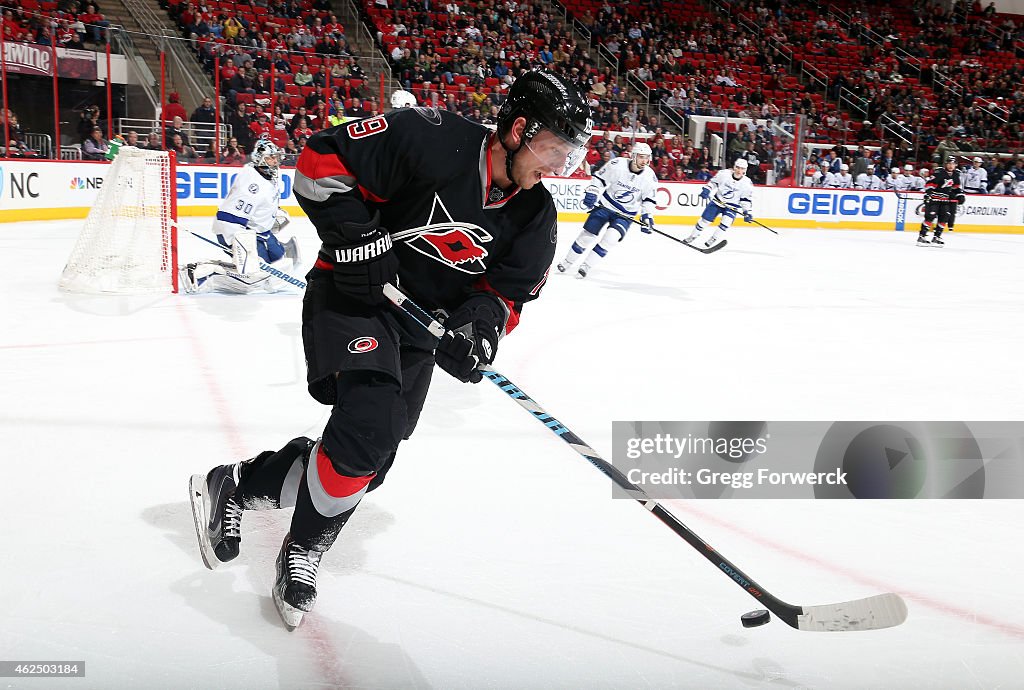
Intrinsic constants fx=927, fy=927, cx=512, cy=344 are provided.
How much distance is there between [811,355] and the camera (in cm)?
505

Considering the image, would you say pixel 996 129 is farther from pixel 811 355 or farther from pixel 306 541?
pixel 306 541

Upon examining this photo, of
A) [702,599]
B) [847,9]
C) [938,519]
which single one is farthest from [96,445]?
[847,9]

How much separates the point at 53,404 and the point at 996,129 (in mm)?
19324

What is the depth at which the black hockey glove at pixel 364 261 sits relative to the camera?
1814 millimetres

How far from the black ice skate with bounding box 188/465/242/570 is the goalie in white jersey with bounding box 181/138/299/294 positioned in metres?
4.00

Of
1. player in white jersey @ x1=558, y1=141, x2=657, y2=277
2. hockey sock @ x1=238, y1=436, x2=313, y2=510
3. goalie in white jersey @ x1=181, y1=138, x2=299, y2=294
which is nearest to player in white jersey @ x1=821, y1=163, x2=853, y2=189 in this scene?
player in white jersey @ x1=558, y1=141, x2=657, y2=277

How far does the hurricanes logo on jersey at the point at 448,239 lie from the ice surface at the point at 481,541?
736 mm

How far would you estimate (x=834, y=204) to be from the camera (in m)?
14.8

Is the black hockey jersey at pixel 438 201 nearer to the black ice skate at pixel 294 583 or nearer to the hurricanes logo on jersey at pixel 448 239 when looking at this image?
the hurricanes logo on jersey at pixel 448 239

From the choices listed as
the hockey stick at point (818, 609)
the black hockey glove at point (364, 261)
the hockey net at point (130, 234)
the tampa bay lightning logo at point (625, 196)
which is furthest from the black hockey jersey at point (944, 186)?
the black hockey glove at point (364, 261)

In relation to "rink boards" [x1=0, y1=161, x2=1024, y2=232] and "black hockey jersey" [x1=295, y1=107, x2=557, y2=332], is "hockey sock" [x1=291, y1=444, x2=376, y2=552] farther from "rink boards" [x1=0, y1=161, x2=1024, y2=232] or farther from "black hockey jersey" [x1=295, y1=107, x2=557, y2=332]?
"rink boards" [x1=0, y1=161, x2=1024, y2=232]

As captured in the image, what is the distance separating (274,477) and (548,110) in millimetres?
998

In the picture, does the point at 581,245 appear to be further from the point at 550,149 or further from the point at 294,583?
the point at 294,583

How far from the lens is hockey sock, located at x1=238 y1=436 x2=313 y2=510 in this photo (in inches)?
81.0
